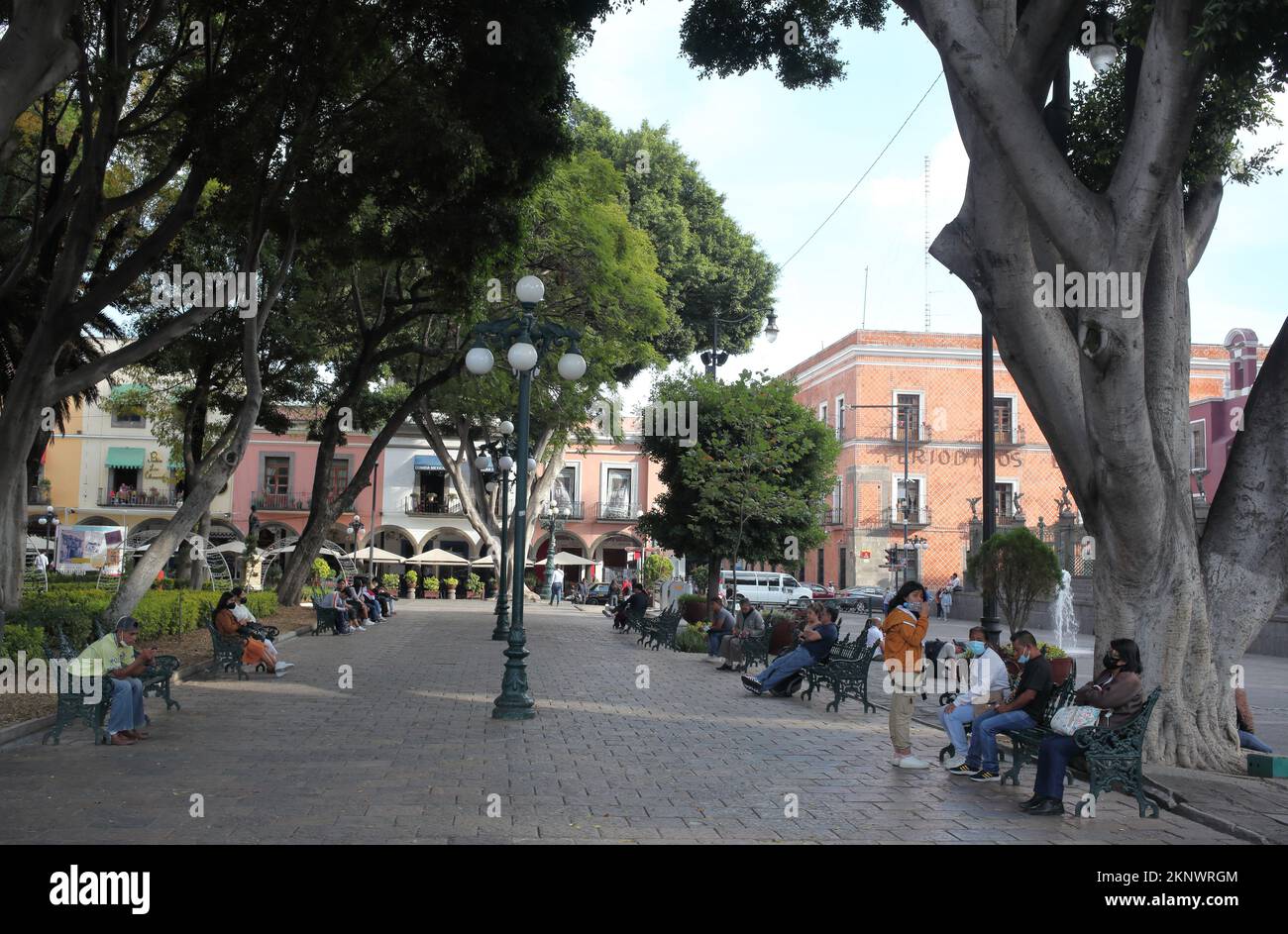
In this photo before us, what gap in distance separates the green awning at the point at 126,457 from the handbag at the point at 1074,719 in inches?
1988

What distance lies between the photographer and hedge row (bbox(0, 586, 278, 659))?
441 inches

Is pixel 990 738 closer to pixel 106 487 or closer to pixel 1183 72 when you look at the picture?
pixel 1183 72

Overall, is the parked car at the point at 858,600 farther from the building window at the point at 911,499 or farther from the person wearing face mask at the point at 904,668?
the person wearing face mask at the point at 904,668

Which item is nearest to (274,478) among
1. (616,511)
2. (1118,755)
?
(616,511)

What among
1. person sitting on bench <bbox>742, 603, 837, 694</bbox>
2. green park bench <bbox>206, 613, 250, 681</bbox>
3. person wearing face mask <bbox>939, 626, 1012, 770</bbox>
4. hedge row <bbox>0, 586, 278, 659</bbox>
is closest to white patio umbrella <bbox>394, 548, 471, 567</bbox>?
hedge row <bbox>0, 586, 278, 659</bbox>

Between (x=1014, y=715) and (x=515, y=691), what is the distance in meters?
4.88

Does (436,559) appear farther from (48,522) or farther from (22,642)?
(22,642)

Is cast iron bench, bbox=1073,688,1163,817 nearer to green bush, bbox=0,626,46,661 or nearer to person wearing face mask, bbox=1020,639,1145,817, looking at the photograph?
person wearing face mask, bbox=1020,639,1145,817

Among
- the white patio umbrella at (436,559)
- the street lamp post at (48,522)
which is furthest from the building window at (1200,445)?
the street lamp post at (48,522)

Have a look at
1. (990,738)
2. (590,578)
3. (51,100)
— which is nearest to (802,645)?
(990,738)

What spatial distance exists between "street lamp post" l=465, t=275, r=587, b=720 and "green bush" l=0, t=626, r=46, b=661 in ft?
15.0

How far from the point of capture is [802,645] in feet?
42.8

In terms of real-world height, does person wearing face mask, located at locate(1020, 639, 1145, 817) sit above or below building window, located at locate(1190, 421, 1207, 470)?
below
